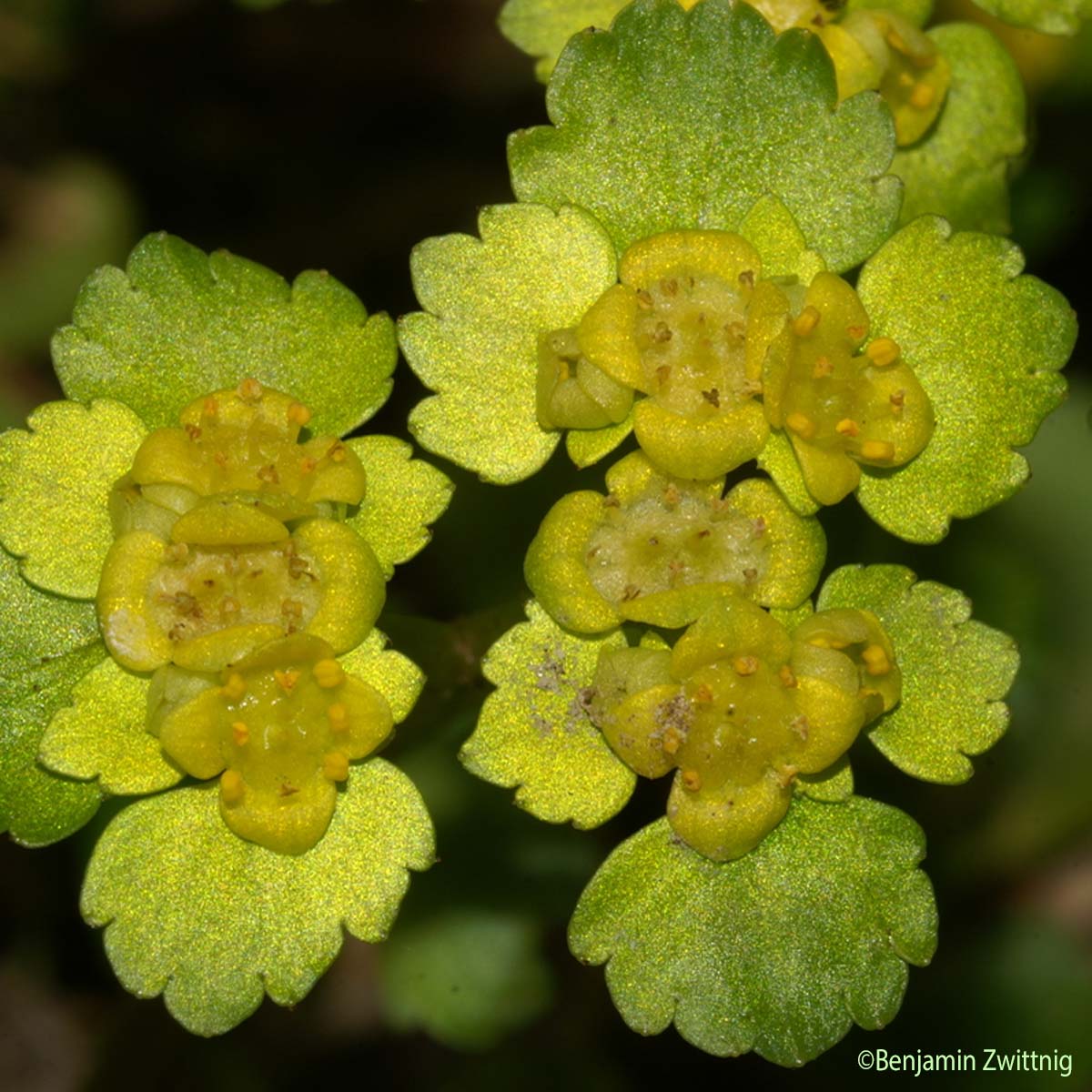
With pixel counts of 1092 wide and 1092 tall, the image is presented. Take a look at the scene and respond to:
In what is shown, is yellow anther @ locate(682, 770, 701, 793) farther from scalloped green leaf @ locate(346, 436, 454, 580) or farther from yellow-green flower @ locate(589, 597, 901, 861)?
scalloped green leaf @ locate(346, 436, 454, 580)

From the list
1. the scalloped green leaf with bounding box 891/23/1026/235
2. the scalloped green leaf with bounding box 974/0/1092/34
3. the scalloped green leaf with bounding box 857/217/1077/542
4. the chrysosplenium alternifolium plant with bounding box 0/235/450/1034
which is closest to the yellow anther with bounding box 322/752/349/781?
the chrysosplenium alternifolium plant with bounding box 0/235/450/1034

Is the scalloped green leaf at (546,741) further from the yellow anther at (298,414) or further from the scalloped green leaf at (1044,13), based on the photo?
the scalloped green leaf at (1044,13)

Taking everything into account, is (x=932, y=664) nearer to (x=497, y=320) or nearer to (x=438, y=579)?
(x=497, y=320)

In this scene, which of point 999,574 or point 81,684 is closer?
point 81,684

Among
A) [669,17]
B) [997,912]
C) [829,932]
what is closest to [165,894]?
[829,932]

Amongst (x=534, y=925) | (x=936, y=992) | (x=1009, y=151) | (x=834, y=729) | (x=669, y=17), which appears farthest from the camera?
(x=936, y=992)

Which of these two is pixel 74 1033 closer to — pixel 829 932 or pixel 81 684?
pixel 81 684
